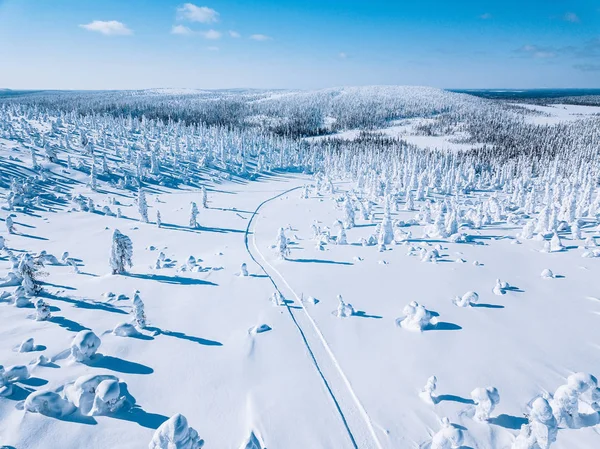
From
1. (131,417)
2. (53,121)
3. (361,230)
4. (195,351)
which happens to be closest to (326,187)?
(361,230)

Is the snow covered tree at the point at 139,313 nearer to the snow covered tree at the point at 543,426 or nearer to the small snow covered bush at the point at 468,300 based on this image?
the snow covered tree at the point at 543,426

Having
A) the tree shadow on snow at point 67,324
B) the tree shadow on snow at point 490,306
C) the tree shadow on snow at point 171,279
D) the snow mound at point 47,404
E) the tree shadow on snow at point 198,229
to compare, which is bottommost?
the tree shadow on snow at point 198,229

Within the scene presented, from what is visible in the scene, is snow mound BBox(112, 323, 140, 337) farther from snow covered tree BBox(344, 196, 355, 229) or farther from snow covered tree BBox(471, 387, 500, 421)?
snow covered tree BBox(344, 196, 355, 229)

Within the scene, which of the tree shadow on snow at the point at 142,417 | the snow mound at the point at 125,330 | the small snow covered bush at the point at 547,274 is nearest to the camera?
the tree shadow on snow at the point at 142,417

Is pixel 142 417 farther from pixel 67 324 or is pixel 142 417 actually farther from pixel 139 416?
pixel 67 324

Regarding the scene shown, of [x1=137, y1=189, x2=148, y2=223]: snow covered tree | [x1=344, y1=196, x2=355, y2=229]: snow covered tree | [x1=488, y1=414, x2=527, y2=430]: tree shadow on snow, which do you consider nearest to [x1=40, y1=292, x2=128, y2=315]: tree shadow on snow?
[x1=488, y1=414, x2=527, y2=430]: tree shadow on snow

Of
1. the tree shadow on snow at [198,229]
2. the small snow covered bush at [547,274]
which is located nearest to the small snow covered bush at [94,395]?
the tree shadow on snow at [198,229]

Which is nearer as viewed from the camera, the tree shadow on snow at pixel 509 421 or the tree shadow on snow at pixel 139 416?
the tree shadow on snow at pixel 139 416
